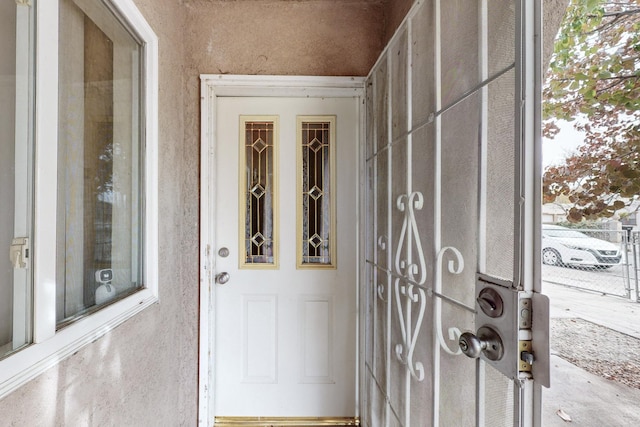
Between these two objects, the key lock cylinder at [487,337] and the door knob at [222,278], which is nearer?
the key lock cylinder at [487,337]

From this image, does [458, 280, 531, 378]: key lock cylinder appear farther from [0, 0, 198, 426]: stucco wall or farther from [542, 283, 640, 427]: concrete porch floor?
[0, 0, 198, 426]: stucco wall

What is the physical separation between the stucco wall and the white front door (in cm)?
19

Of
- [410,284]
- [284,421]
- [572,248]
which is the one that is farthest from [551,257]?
[284,421]

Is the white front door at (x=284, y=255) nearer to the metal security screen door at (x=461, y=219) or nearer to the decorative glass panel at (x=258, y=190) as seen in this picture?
the decorative glass panel at (x=258, y=190)

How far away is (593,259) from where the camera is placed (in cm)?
50

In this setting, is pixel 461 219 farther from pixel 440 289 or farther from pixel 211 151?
pixel 211 151

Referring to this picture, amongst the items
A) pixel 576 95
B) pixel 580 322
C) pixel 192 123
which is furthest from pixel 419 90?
pixel 192 123

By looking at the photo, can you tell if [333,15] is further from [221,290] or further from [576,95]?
[221,290]

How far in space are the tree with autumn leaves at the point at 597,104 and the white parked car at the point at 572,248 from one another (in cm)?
4

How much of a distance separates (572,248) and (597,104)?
10.4 inches

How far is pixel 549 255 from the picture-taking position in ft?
1.76

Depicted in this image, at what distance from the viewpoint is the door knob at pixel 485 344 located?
0.57m

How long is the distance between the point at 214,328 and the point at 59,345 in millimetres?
984

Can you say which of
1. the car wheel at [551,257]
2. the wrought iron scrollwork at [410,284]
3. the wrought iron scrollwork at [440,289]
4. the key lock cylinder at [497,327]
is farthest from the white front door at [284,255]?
the car wheel at [551,257]
